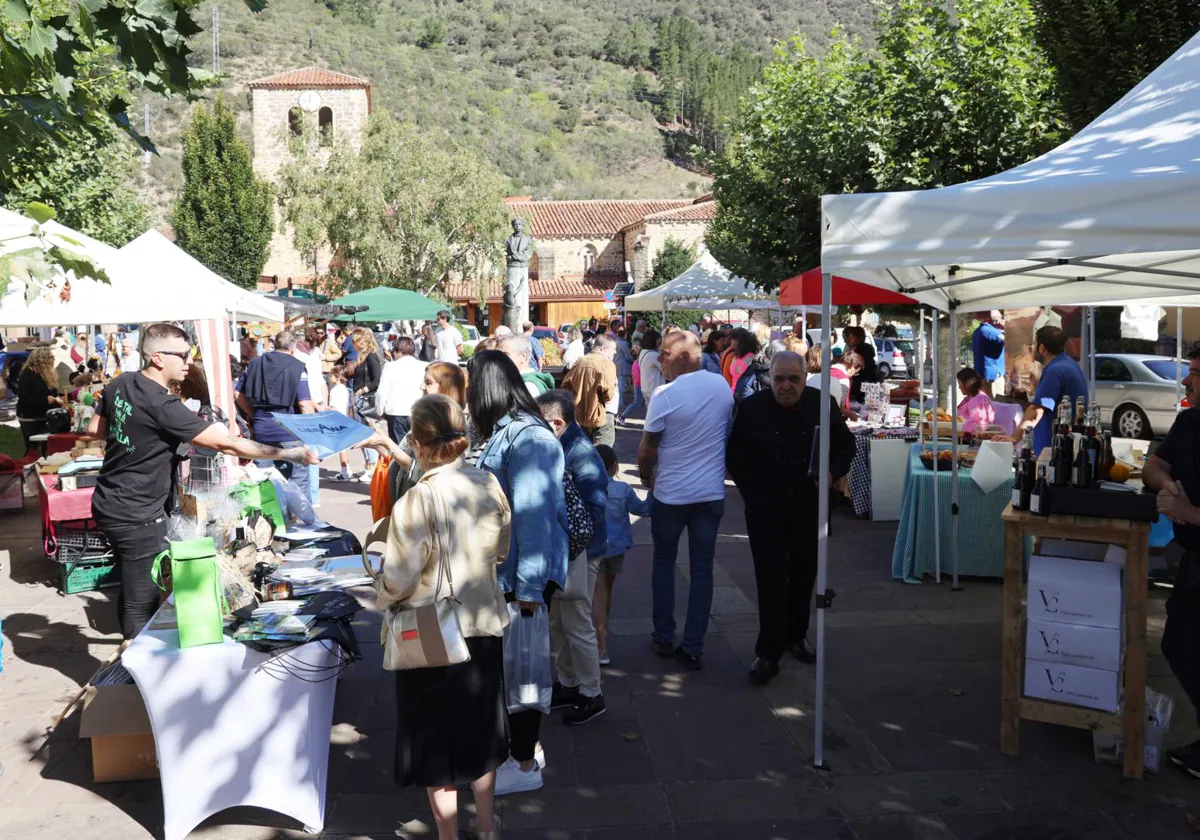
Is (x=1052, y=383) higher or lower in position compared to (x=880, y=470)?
higher

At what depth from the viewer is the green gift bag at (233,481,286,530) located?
5.77m

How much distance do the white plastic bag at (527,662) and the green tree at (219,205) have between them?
151 feet

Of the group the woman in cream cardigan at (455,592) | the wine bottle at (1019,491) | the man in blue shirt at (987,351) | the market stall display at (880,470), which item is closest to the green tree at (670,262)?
the man in blue shirt at (987,351)

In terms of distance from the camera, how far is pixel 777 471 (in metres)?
5.43

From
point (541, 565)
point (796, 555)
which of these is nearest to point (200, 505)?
point (541, 565)

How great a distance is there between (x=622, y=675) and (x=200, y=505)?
2420 millimetres

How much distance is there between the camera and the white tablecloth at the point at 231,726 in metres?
3.77

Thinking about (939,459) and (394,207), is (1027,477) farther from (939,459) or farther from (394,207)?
(394,207)

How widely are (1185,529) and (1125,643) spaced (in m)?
0.57

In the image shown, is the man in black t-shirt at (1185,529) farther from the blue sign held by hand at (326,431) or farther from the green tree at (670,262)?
the green tree at (670,262)

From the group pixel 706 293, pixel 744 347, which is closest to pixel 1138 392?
pixel 706 293

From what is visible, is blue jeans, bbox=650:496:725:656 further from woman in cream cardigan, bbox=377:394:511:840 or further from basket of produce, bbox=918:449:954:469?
basket of produce, bbox=918:449:954:469

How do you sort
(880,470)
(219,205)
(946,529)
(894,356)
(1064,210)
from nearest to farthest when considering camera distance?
(1064,210) → (946,529) → (880,470) → (894,356) → (219,205)

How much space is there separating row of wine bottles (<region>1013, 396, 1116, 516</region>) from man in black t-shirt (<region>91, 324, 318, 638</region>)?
11.1 ft
